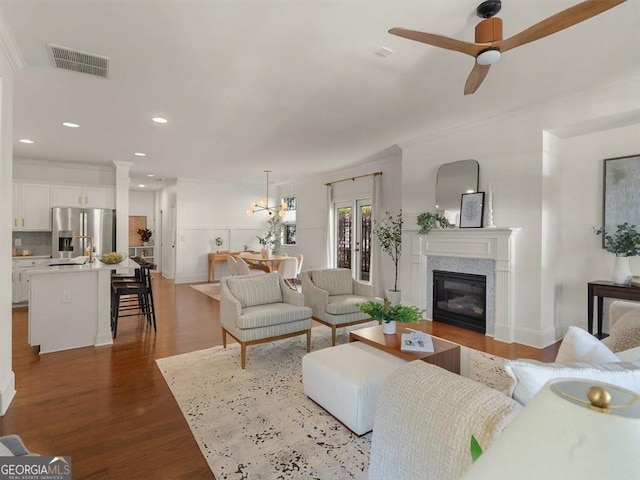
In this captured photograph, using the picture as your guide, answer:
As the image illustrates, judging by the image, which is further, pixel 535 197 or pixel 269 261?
pixel 269 261

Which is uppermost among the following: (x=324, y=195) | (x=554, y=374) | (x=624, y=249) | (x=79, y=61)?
(x=79, y=61)

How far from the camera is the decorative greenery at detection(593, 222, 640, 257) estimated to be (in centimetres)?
344

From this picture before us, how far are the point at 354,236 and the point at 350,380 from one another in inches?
211

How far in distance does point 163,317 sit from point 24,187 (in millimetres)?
3930

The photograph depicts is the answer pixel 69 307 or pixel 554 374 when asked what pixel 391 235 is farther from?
pixel 554 374

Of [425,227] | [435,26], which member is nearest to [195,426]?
[435,26]

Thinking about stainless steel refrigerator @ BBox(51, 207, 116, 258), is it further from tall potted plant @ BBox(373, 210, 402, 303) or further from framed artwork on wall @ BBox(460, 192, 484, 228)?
framed artwork on wall @ BBox(460, 192, 484, 228)

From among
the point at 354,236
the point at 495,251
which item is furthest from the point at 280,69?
the point at 354,236

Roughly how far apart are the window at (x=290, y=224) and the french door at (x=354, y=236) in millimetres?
2074

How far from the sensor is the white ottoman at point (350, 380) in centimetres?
216

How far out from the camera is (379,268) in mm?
6648

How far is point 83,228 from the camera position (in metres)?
6.50

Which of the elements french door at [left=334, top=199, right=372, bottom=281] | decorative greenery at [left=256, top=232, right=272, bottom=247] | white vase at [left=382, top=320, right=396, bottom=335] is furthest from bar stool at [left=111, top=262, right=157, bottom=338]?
decorative greenery at [left=256, top=232, right=272, bottom=247]

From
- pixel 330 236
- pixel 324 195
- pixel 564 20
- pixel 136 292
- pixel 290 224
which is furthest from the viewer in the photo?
pixel 290 224
